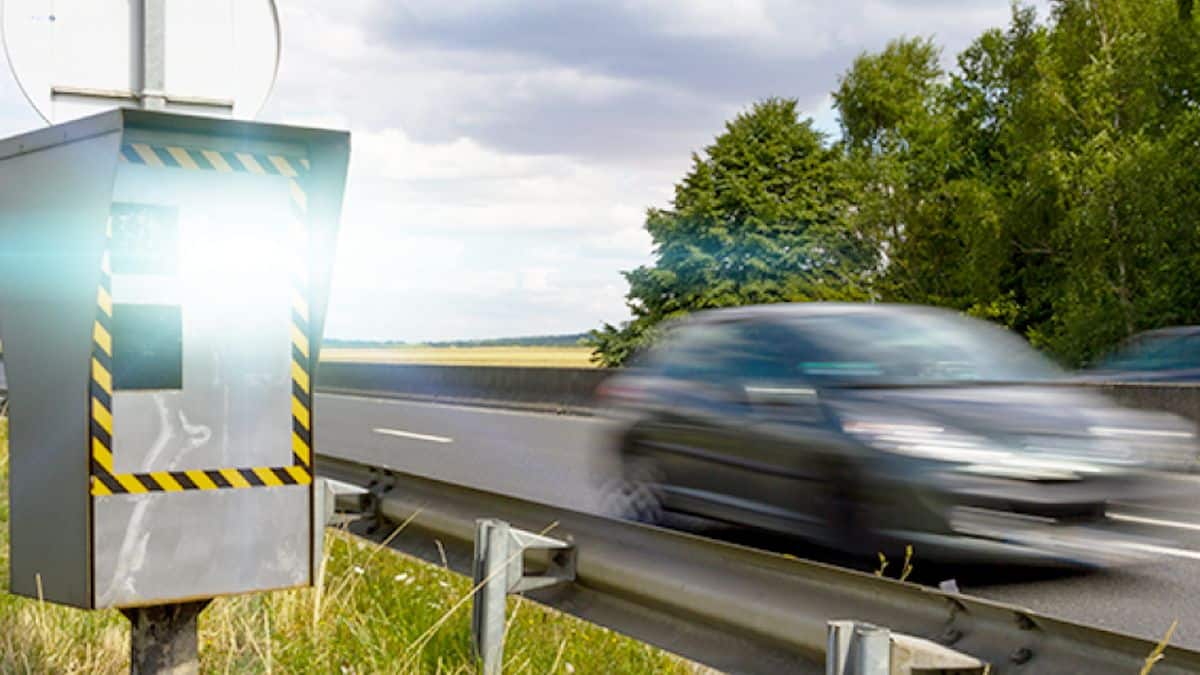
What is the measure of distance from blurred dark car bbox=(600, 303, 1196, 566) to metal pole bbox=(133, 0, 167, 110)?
167 inches

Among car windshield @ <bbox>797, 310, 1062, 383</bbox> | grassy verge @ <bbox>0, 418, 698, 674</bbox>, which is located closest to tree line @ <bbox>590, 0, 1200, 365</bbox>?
car windshield @ <bbox>797, 310, 1062, 383</bbox>

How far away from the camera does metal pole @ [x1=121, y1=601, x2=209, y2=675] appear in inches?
172

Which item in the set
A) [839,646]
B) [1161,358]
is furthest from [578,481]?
[839,646]

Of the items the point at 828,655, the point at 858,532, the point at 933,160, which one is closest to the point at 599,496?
the point at 858,532

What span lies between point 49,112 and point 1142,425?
A: 6.50m

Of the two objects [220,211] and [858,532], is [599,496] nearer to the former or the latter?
[858,532]

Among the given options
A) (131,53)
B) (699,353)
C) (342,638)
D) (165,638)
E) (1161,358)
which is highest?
(131,53)

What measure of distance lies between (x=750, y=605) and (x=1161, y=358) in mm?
15065

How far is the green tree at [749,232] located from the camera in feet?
197

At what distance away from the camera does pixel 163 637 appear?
438 cm

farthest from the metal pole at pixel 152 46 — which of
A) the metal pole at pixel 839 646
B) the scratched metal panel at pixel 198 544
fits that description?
the metal pole at pixel 839 646

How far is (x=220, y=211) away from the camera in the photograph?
4.25 meters

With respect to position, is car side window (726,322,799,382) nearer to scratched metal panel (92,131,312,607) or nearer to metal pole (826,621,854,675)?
scratched metal panel (92,131,312,607)

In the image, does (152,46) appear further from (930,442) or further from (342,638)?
(930,442)
